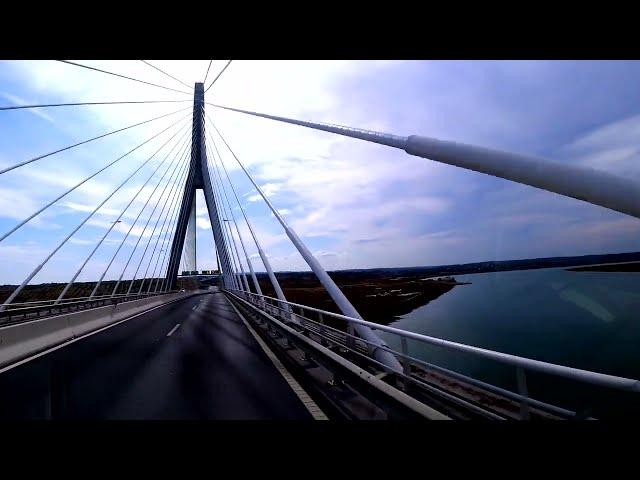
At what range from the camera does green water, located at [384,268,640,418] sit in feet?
32.4

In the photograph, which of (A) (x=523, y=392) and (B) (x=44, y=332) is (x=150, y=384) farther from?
(B) (x=44, y=332)

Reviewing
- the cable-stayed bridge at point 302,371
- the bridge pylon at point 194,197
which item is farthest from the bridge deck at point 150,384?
the bridge pylon at point 194,197

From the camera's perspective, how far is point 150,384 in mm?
5836

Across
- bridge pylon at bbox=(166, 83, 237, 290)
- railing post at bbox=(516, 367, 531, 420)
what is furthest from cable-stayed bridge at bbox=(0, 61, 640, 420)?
bridge pylon at bbox=(166, 83, 237, 290)

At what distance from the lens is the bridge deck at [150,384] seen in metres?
4.54

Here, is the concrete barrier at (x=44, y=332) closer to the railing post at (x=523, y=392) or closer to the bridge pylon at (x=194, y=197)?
the railing post at (x=523, y=392)

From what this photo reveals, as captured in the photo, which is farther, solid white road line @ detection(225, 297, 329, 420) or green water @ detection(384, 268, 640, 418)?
green water @ detection(384, 268, 640, 418)

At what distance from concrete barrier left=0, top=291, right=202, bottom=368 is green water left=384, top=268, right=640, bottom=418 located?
32.4 feet

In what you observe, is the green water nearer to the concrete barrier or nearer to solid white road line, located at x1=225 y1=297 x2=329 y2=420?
solid white road line, located at x1=225 y1=297 x2=329 y2=420
